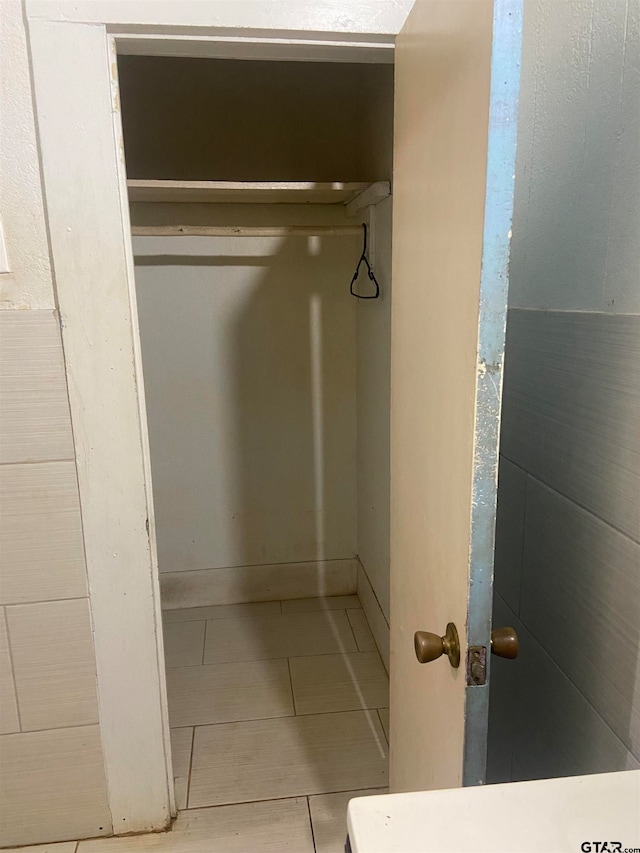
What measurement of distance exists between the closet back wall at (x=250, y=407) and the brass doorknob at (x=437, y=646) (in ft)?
5.34

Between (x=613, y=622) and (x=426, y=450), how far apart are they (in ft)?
1.16

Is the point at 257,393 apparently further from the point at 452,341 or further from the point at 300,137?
the point at 452,341

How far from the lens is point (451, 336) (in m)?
0.81

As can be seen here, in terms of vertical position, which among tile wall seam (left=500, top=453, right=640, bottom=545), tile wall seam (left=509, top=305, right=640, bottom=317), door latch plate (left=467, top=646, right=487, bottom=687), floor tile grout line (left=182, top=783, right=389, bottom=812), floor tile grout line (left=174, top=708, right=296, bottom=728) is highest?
tile wall seam (left=509, top=305, right=640, bottom=317)

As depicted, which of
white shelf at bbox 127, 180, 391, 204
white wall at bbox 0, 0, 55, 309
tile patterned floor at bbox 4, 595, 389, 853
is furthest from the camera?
white shelf at bbox 127, 180, 391, 204

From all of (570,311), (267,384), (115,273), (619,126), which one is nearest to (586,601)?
(570,311)

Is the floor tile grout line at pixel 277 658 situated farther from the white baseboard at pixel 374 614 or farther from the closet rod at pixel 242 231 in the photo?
the closet rod at pixel 242 231

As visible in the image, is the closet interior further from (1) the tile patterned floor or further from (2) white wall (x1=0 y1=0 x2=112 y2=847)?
(2) white wall (x1=0 y1=0 x2=112 y2=847)

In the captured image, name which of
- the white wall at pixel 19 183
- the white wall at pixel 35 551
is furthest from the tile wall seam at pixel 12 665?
the white wall at pixel 19 183

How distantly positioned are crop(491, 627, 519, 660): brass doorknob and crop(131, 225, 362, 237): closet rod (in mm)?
1555

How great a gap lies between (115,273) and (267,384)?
3.94 feet

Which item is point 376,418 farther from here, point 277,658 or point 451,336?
point 451,336

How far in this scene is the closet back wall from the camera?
88.4 inches

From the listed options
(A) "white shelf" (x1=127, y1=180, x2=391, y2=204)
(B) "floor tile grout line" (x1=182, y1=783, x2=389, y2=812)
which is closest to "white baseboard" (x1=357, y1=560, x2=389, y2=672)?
(B) "floor tile grout line" (x1=182, y1=783, x2=389, y2=812)
